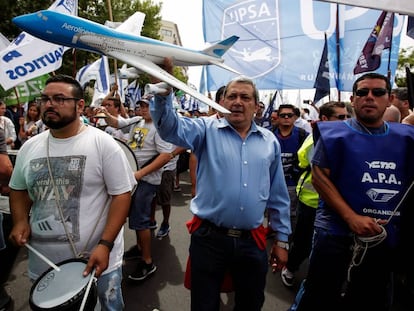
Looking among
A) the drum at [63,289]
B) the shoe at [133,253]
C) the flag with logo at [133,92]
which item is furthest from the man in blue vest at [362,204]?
the flag with logo at [133,92]

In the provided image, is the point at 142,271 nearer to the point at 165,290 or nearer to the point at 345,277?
the point at 165,290

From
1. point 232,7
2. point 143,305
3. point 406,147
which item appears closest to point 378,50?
point 232,7

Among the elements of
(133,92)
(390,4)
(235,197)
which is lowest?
(235,197)

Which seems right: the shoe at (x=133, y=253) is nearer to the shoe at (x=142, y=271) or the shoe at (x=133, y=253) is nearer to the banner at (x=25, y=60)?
the shoe at (x=142, y=271)

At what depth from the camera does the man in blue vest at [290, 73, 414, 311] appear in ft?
6.22

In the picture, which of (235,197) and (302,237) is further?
(302,237)

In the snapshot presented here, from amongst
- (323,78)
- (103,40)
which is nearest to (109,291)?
(103,40)

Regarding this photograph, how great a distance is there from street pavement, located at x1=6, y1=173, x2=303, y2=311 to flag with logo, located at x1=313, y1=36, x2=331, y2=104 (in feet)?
13.7

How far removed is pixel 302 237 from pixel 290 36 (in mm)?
4841

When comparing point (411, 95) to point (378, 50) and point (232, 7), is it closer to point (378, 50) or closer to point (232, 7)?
point (378, 50)

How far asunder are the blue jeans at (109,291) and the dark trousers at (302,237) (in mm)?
2008

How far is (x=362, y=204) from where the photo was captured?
192 cm

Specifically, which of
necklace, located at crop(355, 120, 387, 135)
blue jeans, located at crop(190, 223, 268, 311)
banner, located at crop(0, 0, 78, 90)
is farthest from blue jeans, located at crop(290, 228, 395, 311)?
banner, located at crop(0, 0, 78, 90)

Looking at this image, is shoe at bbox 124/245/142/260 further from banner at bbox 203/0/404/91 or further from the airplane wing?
banner at bbox 203/0/404/91
